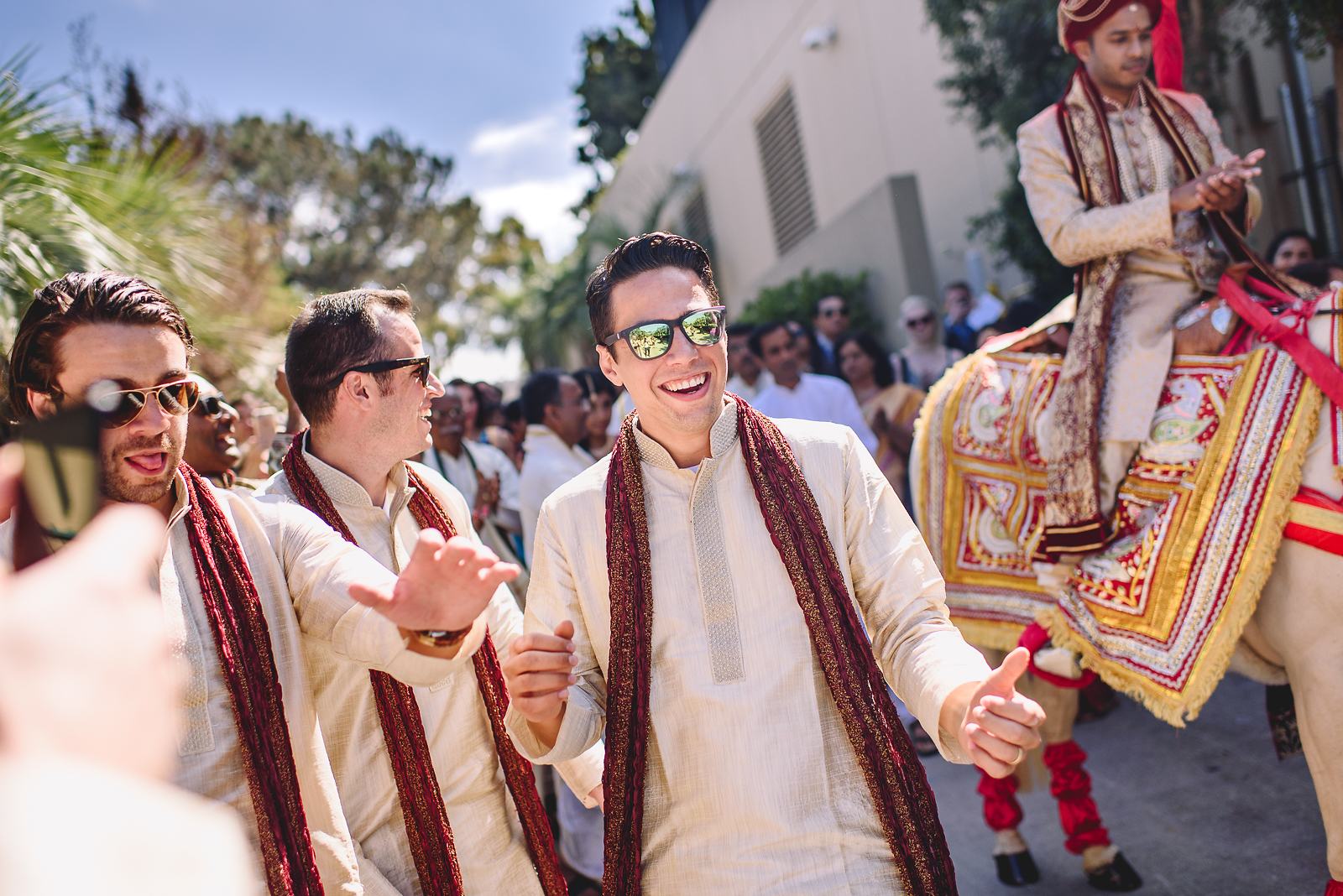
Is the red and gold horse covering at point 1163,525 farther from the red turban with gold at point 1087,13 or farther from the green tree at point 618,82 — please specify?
the green tree at point 618,82

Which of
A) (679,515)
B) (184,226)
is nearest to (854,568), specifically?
(679,515)

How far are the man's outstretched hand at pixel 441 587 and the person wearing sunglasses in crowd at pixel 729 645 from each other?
0.27m

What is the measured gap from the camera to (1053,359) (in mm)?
4551

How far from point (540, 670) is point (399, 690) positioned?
2.31 ft

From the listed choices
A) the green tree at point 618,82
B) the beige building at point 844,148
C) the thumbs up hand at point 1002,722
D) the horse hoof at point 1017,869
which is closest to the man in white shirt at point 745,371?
the horse hoof at point 1017,869

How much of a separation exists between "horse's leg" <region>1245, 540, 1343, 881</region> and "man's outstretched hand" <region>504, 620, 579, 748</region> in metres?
2.41

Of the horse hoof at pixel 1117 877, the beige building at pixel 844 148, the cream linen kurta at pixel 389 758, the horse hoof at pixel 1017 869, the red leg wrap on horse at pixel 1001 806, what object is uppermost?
the beige building at pixel 844 148

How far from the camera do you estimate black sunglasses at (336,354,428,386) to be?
3.04m

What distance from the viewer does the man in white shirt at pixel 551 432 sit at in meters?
5.80

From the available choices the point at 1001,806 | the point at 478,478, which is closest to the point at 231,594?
the point at 1001,806

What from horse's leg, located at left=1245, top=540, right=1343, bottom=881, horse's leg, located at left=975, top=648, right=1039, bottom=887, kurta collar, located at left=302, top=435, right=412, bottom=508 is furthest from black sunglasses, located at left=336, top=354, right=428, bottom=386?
horse's leg, located at left=975, top=648, right=1039, bottom=887

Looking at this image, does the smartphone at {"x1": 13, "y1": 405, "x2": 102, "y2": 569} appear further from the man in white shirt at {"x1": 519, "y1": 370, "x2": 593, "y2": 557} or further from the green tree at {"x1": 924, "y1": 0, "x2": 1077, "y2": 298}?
the green tree at {"x1": 924, "y1": 0, "x2": 1077, "y2": 298}

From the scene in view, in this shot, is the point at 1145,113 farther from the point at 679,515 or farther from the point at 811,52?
the point at 811,52

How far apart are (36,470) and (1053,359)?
4.16 metres
